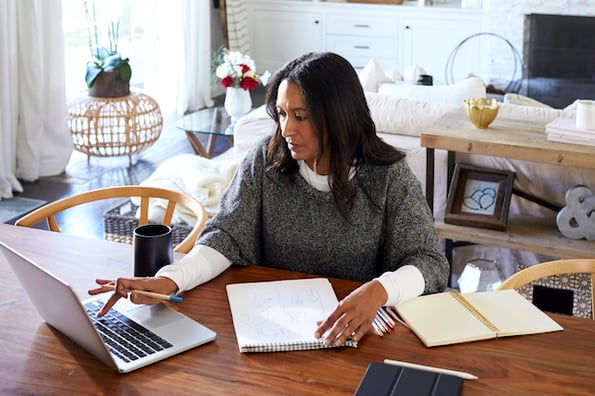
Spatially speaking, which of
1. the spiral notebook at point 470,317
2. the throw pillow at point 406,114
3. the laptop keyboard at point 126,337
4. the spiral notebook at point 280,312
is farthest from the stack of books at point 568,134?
the laptop keyboard at point 126,337

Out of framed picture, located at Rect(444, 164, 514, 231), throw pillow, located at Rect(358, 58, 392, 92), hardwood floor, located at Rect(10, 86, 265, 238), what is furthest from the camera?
throw pillow, located at Rect(358, 58, 392, 92)

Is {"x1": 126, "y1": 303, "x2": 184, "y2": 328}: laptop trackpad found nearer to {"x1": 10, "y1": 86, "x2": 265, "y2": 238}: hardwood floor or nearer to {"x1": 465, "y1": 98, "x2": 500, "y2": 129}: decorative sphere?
{"x1": 465, "y1": 98, "x2": 500, "y2": 129}: decorative sphere

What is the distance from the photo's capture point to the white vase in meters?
4.91

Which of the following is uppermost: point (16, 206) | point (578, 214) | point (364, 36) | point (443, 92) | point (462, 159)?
point (364, 36)

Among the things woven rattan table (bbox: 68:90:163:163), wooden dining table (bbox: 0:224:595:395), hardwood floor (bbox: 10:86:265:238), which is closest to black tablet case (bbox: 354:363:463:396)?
wooden dining table (bbox: 0:224:595:395)

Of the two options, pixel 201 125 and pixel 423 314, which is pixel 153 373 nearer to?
pixel 423 314

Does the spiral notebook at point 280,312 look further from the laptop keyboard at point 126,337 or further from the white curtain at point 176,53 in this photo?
the white curtain at point 176,53

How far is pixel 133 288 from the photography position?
1.67 metres

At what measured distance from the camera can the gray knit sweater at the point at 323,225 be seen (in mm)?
1894

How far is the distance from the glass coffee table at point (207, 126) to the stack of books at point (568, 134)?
207cm

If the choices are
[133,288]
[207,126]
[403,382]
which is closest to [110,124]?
[207,126]

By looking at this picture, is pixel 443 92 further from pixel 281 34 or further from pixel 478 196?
pixel 281 34

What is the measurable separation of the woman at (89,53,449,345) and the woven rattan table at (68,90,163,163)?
3.29 m

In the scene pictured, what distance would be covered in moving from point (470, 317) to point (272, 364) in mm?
397
